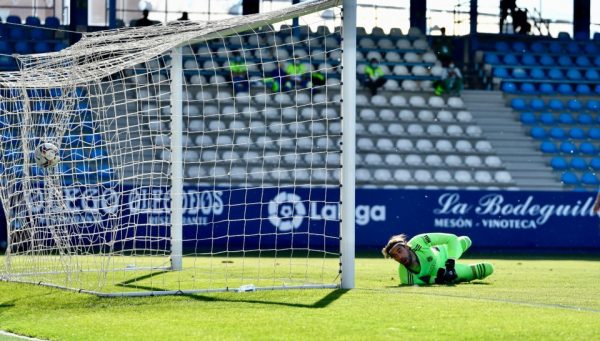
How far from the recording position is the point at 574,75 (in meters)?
31.4

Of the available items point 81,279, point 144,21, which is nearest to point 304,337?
point 81,279

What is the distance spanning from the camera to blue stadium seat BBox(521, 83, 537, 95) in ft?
101

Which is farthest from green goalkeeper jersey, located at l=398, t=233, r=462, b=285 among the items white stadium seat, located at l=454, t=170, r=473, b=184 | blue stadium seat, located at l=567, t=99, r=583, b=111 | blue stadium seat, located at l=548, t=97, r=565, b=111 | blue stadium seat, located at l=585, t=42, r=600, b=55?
blue stadium seat, located at l=585, t=42, r=600, b=55

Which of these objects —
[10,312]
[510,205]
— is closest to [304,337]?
[10,312]

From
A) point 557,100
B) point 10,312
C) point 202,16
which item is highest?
point 202,16

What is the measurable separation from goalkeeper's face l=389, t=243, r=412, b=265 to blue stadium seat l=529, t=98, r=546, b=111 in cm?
1847

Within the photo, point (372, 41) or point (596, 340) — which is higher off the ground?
point (372, 41)

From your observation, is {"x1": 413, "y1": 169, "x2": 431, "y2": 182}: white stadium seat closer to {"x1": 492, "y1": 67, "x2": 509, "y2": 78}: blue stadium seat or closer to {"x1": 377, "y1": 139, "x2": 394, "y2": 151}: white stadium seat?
{"x1": 377, "y1": 139, "x2": 394, "y2": 151}: white stadium seat

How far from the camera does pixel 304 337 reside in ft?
27.8

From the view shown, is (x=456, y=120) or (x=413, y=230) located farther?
(x=456, y=120)

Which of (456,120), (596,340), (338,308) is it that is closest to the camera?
(596,340)

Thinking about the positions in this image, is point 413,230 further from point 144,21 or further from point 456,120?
point 144,21

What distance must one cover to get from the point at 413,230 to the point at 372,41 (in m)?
8.33

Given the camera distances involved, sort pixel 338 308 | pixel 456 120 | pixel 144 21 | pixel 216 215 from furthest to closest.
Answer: pixel 456 120
pixel 144 21
pixel 216 215
pixel 338 308
